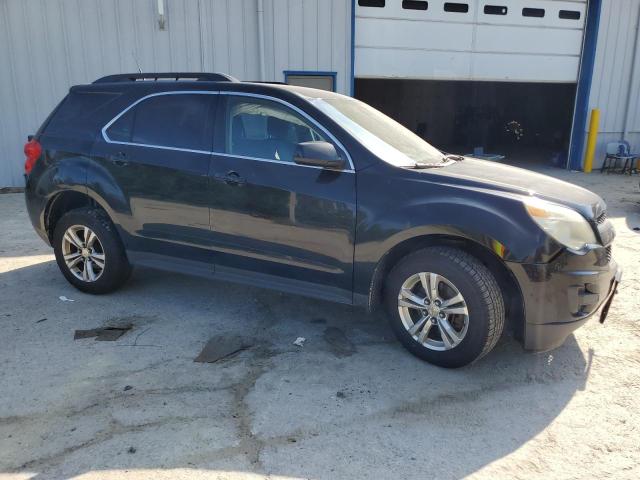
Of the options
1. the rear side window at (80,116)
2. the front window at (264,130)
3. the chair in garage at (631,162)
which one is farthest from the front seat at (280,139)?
the chair in garage at (631,162)

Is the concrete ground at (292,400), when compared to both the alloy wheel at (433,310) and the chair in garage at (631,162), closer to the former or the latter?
the alloy wheel at (433,310)

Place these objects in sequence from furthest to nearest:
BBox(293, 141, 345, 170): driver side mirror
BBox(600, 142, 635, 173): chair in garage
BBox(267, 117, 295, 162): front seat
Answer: BBox(600, 142, 635, 173): chair in garage < BBox(267, 117, 295, 162): front seat < BBox(293, 141, 345, 170): driver side mirror

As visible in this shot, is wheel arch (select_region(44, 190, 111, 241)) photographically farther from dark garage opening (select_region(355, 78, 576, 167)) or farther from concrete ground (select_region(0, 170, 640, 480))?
dark garage opening (select_region(355, 78, 576, 167))

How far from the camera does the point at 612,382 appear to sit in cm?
320

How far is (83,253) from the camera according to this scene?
177 inches

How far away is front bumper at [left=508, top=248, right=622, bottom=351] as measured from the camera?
2957mm

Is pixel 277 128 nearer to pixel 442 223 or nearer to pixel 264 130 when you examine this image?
pixel 264 130

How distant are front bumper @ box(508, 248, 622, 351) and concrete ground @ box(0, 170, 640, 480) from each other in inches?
14.9

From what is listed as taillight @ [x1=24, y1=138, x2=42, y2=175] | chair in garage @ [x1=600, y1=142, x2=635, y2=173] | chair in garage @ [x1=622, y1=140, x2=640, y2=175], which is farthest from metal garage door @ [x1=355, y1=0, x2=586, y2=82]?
taillight @ [x1=24, y1=138, x2=42, y2=175]

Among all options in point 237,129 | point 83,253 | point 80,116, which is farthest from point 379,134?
point 83,253

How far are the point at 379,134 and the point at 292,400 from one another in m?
1.98

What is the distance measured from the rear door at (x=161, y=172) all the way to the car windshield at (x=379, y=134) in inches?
37.6

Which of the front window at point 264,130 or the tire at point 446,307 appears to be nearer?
the tire at point 446,307

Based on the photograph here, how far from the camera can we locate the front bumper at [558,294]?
9.70 feet
